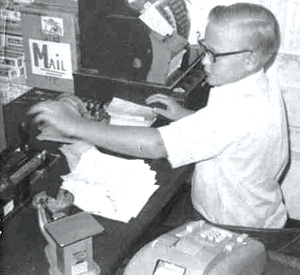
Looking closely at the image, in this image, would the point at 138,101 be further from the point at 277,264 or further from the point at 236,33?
the point at 277,264

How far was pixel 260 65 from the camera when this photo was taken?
6.06 ft

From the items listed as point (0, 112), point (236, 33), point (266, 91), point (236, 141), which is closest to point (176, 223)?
point (236, 141)

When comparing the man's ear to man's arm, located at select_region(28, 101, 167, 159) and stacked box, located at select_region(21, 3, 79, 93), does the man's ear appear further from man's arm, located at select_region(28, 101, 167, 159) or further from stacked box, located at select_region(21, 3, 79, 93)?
stacked box, located at select_region(21, 3, 79, 93)

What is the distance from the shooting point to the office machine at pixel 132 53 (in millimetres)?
2324

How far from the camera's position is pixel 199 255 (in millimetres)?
1410

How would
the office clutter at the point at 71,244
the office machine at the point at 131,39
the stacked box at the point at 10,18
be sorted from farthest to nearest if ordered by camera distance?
the stacked box at the point at 10,18
the office machine at the point at 131,39
the office clutter at the point at 71,244

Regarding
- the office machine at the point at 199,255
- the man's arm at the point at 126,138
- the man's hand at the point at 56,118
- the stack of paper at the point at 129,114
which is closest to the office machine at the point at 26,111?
the stack of paper at the point at 129,114

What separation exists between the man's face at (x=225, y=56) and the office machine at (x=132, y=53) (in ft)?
1.43

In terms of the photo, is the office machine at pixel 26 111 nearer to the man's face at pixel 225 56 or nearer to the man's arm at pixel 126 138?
the man's arm at pixel 126 138

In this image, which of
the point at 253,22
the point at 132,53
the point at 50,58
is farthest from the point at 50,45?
the point at 253,22

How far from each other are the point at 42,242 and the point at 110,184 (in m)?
0.34

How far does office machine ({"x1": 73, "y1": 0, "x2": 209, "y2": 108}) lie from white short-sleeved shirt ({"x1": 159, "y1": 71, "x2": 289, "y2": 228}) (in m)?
0.50

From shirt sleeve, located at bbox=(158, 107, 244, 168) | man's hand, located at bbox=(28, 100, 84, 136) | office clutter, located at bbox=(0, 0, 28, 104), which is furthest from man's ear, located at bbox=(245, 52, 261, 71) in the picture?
office clutter, located at bbox=(0, 0, 28, 104)

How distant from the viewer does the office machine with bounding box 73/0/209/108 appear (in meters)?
2.32
